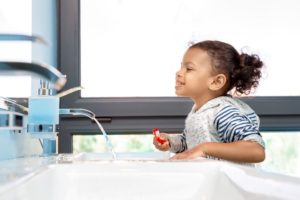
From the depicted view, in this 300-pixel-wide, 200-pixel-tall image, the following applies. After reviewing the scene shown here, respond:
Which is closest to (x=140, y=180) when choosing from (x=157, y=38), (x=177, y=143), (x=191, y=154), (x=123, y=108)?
(x=191, y=154)

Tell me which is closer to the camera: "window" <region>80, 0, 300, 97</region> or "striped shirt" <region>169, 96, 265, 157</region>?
"striped shirt" <region>169, 96, 265, 157</region>

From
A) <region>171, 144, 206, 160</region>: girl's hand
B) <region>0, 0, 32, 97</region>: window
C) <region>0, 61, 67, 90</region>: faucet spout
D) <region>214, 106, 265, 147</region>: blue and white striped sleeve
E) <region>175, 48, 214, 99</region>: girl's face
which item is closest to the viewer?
<region>0, 61, 67, 90</region>: faucet spout

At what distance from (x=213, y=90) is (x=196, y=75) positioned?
2.8 inches

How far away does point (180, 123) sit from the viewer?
5.89ft

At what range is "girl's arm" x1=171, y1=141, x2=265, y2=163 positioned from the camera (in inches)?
45.4

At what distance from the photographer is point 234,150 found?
118 centimetres

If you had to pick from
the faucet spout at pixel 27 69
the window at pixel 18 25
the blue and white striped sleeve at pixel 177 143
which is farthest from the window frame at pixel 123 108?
the faucet spout at pixel 27 69

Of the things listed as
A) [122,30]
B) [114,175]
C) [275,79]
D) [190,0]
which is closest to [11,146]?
[114,175]

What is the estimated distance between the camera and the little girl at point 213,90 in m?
1.30

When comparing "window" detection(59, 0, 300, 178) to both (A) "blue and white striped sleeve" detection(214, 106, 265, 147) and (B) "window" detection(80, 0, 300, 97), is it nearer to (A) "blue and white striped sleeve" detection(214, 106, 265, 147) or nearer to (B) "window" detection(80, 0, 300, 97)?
(B) "window" detection(80, 0, 300, 97)

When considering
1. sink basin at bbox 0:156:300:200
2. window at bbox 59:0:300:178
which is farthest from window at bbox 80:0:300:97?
sink basin at bbox 0:156:300:200

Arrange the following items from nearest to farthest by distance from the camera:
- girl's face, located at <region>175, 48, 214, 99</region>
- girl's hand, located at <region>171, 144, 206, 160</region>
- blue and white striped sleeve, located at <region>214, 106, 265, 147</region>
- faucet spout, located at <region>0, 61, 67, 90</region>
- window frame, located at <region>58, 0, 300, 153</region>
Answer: faucet spout, located at <region>0, 61, 67, 90</region>, girl's hand, located at <region>171, 144, 206, 160</region>, blue and white striped sleeve, located at <region>214, 106, 265, 147</region>, girl's face, located at <region>175, 48, 214, 99</region>, window frame, located at <region>58, 0, 300, 153</region>

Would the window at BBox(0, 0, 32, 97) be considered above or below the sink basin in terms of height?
above

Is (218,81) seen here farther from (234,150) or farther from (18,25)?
(18,25)
